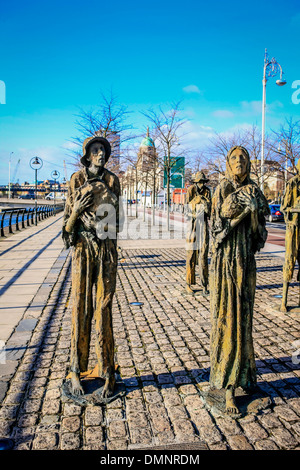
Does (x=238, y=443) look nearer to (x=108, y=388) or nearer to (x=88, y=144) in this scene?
(x=108, y=388)

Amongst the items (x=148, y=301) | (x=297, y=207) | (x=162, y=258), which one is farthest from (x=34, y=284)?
(x=297, y=207)

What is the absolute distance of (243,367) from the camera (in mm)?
3465

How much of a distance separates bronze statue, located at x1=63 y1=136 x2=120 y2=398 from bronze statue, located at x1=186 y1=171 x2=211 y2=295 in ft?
13.9

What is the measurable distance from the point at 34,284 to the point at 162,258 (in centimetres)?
490

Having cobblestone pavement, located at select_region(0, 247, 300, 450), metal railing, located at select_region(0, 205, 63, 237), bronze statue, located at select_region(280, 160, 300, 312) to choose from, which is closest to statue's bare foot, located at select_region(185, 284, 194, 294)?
cobblestone pavement, located at select_region(0, 247, 300, 450)

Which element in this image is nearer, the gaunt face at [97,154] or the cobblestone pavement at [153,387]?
the cobblestone pavement at [153,387]

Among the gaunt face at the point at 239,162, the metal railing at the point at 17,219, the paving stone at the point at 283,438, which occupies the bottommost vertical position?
the paving stone at the point at 283,438

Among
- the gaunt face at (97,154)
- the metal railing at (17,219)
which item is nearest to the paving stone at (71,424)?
the gaunt face at (97,154)

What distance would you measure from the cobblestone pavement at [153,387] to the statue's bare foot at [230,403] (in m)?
0.09

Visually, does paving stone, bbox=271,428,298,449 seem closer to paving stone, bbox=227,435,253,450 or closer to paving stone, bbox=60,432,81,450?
paving stone, bbox=227,435,253,450

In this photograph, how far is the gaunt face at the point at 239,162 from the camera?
330cm

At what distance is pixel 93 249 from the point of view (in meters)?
3.42

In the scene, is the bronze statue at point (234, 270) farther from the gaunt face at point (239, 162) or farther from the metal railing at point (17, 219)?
the metal railing at point (17, 219)

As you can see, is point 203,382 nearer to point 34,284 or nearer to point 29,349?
point 29,349
